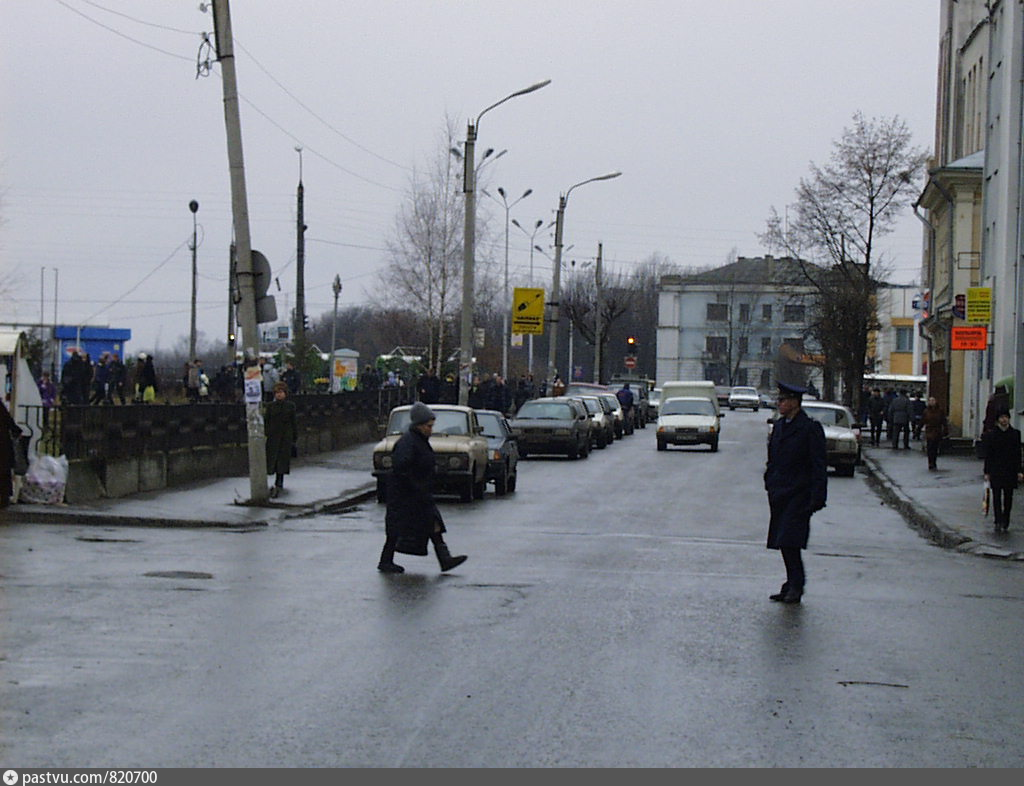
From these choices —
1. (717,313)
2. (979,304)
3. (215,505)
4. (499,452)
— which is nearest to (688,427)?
(979,304)

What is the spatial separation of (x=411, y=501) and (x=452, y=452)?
10235mm

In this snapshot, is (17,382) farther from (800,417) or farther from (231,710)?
(231,710)

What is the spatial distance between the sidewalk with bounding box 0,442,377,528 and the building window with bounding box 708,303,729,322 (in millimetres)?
95512

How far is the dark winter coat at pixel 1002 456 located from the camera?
834 inches

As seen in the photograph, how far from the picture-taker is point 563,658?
387 inches

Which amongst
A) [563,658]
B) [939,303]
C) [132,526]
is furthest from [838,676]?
[939,303]

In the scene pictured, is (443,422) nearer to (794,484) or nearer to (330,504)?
(330,504)

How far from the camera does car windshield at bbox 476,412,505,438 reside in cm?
2823

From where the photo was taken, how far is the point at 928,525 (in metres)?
22.8

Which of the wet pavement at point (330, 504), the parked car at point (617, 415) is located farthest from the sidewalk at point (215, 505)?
the parked car at point (617, 415)

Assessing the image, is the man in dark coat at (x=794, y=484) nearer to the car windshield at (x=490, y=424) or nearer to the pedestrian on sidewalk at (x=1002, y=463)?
the pedestrian on sidewalk at (x=1002, y=463)

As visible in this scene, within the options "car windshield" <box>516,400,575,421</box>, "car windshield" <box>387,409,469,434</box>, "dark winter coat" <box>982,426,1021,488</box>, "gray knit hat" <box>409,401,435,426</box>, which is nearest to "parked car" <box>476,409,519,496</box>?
"car windshield" <box>387,409,469,434</box>

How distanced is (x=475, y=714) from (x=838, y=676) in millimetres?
2628

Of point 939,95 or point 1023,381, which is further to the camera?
point 939,95
